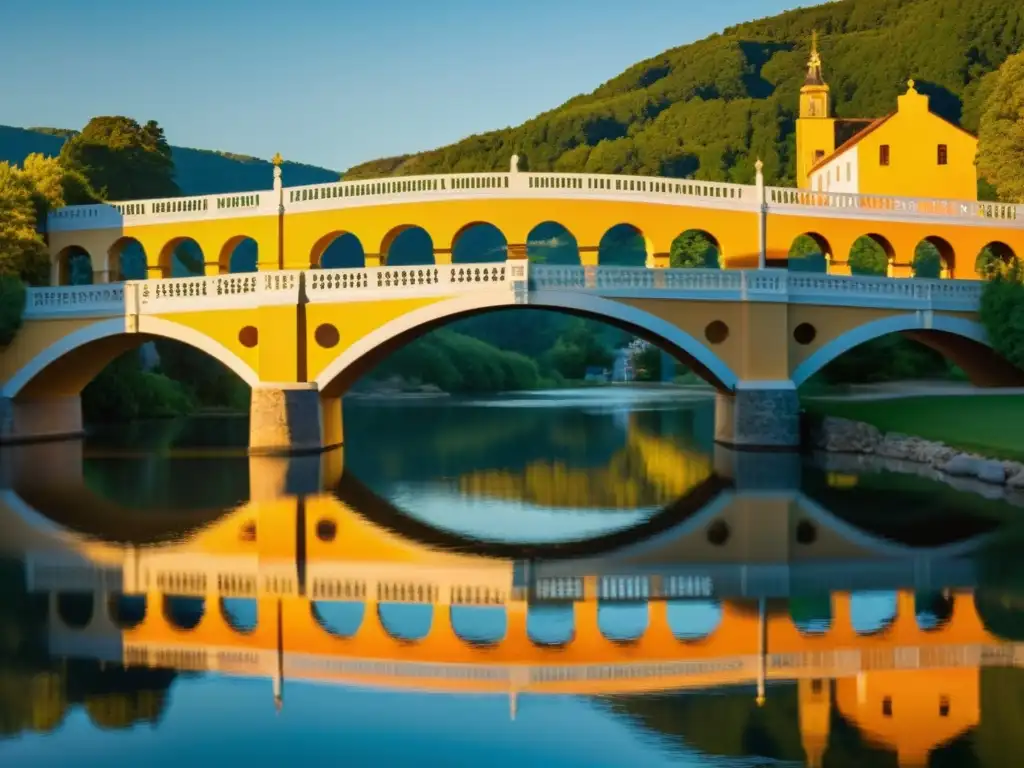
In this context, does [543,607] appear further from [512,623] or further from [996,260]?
[996,260]

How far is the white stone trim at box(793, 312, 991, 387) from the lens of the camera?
112 ft

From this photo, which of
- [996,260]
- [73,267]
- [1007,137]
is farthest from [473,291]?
[73,267]

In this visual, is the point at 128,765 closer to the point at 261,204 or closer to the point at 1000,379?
the point at 261,204

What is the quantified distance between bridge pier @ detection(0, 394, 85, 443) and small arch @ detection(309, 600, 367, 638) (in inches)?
1002

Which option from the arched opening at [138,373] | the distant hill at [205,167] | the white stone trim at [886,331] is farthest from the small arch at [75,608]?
the distant hill at [205,167]

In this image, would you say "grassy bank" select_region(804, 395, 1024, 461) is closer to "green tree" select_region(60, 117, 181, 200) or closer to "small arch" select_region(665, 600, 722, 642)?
"small arch" select_region(665, 600, 722, 642)

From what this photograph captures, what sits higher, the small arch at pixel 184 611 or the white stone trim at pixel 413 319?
the white stone trim at pixel 413 319

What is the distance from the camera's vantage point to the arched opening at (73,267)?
42.3 metres

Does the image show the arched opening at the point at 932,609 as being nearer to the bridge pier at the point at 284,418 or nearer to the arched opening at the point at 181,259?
the bridge pier at the point at 284,418

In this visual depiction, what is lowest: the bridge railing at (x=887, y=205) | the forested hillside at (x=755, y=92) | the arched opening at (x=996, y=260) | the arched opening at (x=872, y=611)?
the arched opening at (x=872, y=611)

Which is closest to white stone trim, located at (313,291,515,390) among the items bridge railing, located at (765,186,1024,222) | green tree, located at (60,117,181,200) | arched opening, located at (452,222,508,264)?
bridge railing, located at (765,186,1024,222)

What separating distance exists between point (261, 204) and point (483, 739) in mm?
30730

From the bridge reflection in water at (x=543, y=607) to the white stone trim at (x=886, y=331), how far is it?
10789 mm

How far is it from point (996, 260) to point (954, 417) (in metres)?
9.29
